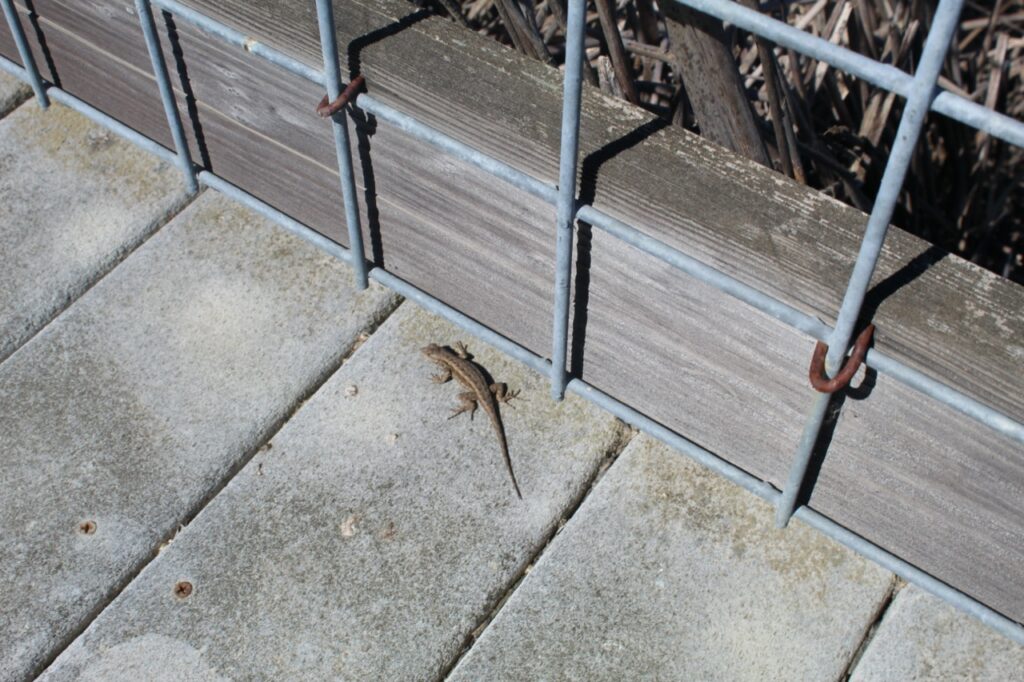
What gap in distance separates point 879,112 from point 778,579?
5.43 feet

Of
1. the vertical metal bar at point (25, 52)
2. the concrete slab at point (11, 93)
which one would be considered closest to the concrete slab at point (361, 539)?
the vertical metal bar at point (25, 52)

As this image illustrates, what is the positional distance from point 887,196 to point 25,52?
140 inches

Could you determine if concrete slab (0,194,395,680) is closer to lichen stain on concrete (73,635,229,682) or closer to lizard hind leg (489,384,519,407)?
lichen stain on concrete (73,635,229,682)

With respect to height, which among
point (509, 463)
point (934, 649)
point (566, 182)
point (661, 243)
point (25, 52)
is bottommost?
point (934, 649)

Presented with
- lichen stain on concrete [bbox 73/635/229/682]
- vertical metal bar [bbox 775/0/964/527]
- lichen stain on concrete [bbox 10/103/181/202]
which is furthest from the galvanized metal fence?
lichen stain on concrete [bbox 73/635/229/682]

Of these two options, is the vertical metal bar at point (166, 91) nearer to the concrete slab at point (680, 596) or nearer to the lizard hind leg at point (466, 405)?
the lizard hind leg at point (466, 405)

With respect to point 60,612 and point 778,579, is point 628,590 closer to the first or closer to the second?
point 778,579

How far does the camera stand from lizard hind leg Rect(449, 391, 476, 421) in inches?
157

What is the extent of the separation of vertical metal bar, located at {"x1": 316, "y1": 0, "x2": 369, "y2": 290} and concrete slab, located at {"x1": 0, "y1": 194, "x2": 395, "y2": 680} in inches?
6.9

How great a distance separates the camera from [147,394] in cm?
410

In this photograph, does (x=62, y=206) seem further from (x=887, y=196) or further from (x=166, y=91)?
(x=887, y=196)

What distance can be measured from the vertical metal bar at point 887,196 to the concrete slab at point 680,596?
0.41 m

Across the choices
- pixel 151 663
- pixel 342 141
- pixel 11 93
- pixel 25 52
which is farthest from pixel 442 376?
pixel 11 93

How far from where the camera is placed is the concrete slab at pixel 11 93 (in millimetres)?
4992
